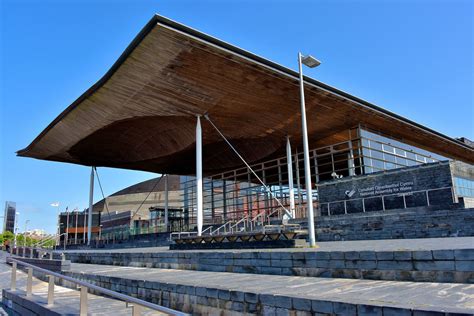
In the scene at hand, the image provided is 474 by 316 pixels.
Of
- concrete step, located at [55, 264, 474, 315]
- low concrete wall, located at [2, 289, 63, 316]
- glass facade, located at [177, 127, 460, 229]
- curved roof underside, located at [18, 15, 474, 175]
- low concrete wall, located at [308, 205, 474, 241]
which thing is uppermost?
curved roof underside, located at [18, 15, 474, 175]

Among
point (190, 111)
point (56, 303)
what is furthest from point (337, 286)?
point (190, 111)

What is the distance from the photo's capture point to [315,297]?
222 inches

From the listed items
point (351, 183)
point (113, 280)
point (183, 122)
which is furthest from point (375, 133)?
point (113, 280)

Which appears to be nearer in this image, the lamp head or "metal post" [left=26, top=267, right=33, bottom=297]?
"metal post" [left=26, top=267, right=33, bottom=297]

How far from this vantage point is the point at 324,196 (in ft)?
78.6

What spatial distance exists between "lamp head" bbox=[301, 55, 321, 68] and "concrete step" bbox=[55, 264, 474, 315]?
853 cm

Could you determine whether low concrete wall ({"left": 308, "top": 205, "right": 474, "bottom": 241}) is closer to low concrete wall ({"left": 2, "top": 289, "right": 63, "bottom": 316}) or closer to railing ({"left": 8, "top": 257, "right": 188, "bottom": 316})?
railing ({"left": 8, "top": 257, "right": 188, "bottom": 316})

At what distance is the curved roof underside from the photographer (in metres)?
Result: 18.6

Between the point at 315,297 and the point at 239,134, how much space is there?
25.3 m

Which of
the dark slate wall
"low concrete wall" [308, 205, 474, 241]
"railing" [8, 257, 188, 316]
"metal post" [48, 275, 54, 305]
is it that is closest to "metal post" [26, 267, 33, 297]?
"railing" [8, 257, 188, 316]

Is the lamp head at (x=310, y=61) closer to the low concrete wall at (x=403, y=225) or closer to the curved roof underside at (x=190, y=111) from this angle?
the curved roof underside at (x=190, y=111)

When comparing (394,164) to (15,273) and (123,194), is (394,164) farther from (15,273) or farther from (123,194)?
(123,194)

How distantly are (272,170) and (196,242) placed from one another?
1904 cm

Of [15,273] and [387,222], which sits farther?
[387,222]
